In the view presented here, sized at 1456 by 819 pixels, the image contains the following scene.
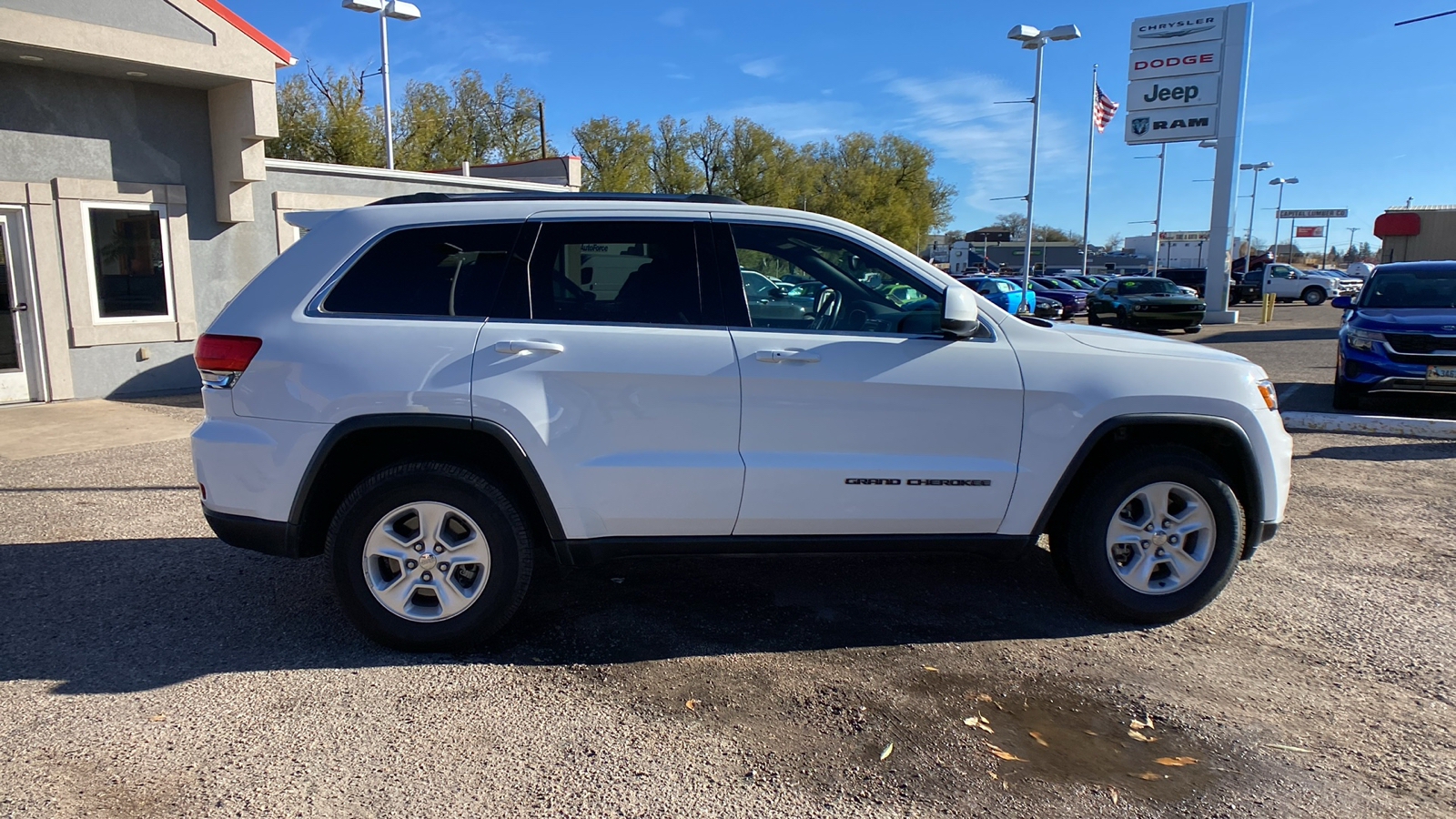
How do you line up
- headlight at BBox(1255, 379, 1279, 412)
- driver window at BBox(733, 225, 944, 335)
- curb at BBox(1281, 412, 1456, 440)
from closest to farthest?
driver window at BBox(733, 225, 944, 335) < headlight at BBox(1255, 379, 1279, 412) < curb at BBox(1281, 412, 1456, 440)

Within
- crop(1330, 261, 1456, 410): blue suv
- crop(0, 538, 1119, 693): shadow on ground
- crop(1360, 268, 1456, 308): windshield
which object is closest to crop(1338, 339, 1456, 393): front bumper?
crop(1330, 261, 1456, 410): blue suv

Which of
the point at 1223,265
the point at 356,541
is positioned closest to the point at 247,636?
the point at 356,541

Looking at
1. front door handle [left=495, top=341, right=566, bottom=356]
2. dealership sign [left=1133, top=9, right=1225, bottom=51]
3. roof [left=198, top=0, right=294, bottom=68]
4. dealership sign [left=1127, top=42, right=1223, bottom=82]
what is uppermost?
dealership sign [left=1133, top=9, right=1225, bottom=51]

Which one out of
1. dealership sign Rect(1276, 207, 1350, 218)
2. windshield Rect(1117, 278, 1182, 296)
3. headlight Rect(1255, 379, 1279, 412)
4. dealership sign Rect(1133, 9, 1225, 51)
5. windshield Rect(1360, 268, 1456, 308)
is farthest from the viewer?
dealership sign Rect(1276, 207, 1350, 218)

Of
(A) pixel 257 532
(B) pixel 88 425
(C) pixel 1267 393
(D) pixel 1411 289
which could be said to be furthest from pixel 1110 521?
(B) pixel 88 425

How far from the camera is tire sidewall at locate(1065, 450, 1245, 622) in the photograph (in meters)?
4.12

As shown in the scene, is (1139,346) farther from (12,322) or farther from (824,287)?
(12,322)

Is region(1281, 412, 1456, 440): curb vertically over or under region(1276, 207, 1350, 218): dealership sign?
under

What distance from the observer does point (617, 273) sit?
4.02 metres

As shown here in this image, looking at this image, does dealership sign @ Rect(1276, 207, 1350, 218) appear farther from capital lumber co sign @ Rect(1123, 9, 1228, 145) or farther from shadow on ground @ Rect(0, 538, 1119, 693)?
shadow on ground @ Rect(0, 538, 1119, 693)

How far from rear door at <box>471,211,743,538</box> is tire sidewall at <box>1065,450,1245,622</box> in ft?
5.22

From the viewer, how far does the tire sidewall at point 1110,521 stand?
13.5ft

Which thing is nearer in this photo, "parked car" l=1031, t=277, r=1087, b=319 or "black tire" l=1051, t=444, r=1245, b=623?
"black tire" l=1051, t=444, r=1245, b=623

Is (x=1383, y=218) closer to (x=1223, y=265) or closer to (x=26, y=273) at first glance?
(x=1223, y=265)
